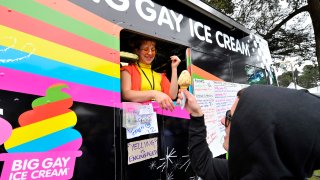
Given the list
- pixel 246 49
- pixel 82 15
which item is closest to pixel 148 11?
pixel 82 15

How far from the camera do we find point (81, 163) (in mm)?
1754

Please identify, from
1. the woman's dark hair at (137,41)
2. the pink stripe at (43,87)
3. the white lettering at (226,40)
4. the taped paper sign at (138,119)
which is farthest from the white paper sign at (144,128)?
the white lettering at (226,40)

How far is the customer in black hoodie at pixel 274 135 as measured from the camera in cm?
93

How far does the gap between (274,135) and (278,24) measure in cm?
1378

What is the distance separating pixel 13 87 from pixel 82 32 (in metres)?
0.58

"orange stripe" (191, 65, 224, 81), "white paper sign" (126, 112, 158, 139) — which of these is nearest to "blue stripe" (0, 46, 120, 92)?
"white paper sign" (126, 112, 158, 139)

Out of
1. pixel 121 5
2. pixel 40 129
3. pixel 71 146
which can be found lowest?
pixel 71 146

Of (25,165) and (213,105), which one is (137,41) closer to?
(213,105)

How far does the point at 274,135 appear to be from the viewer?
95cm

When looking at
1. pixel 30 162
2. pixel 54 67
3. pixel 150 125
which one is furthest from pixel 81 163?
pixel 150 125

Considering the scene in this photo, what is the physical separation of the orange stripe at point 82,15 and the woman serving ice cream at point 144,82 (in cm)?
43

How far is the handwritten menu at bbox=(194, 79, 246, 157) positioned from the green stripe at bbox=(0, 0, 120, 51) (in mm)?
1186

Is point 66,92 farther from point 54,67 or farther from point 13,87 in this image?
point 13,87

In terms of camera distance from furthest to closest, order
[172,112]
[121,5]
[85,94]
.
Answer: [172,112] → [121,5] → [85,94]
